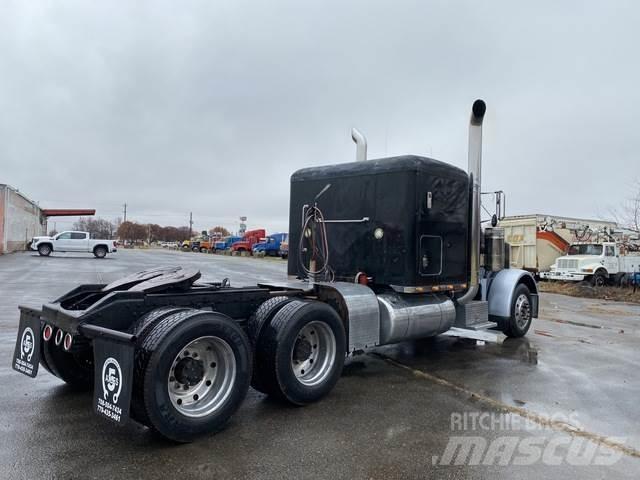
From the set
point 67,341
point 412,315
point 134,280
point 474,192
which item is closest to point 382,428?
point 412,315

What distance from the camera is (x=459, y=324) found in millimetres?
7211

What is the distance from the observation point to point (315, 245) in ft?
23.0

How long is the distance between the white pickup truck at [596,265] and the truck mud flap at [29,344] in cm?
2151

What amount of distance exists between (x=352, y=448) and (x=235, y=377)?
3.59 feet

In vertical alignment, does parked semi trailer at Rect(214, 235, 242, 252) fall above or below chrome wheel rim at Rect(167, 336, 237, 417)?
above

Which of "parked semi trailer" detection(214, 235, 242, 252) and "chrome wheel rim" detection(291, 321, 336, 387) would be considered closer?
"chrome wheel rim" detection(291, 321, 336, 387)

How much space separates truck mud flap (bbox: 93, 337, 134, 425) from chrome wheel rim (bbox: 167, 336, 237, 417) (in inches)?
15.4

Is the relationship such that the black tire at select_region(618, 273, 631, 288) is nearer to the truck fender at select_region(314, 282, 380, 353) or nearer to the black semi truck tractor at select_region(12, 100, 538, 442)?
the black semi truck tractor at select_region(12, 100, 538, 442)

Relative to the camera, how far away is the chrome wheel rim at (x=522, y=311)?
8375mm

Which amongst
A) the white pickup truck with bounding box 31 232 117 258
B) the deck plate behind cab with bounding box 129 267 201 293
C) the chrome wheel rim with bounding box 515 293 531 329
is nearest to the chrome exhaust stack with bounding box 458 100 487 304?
the chrome wheel rim with bounding box 515 293 531 329

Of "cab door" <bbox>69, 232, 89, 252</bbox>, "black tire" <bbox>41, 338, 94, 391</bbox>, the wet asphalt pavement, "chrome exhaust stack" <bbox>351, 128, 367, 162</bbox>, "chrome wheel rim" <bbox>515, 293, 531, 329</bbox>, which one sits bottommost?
the wet asphalt pavement

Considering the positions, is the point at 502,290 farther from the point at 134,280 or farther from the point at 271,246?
the point at 271,246

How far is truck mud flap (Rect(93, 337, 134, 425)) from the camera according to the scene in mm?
3426

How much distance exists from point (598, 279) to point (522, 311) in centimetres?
A: 1518
